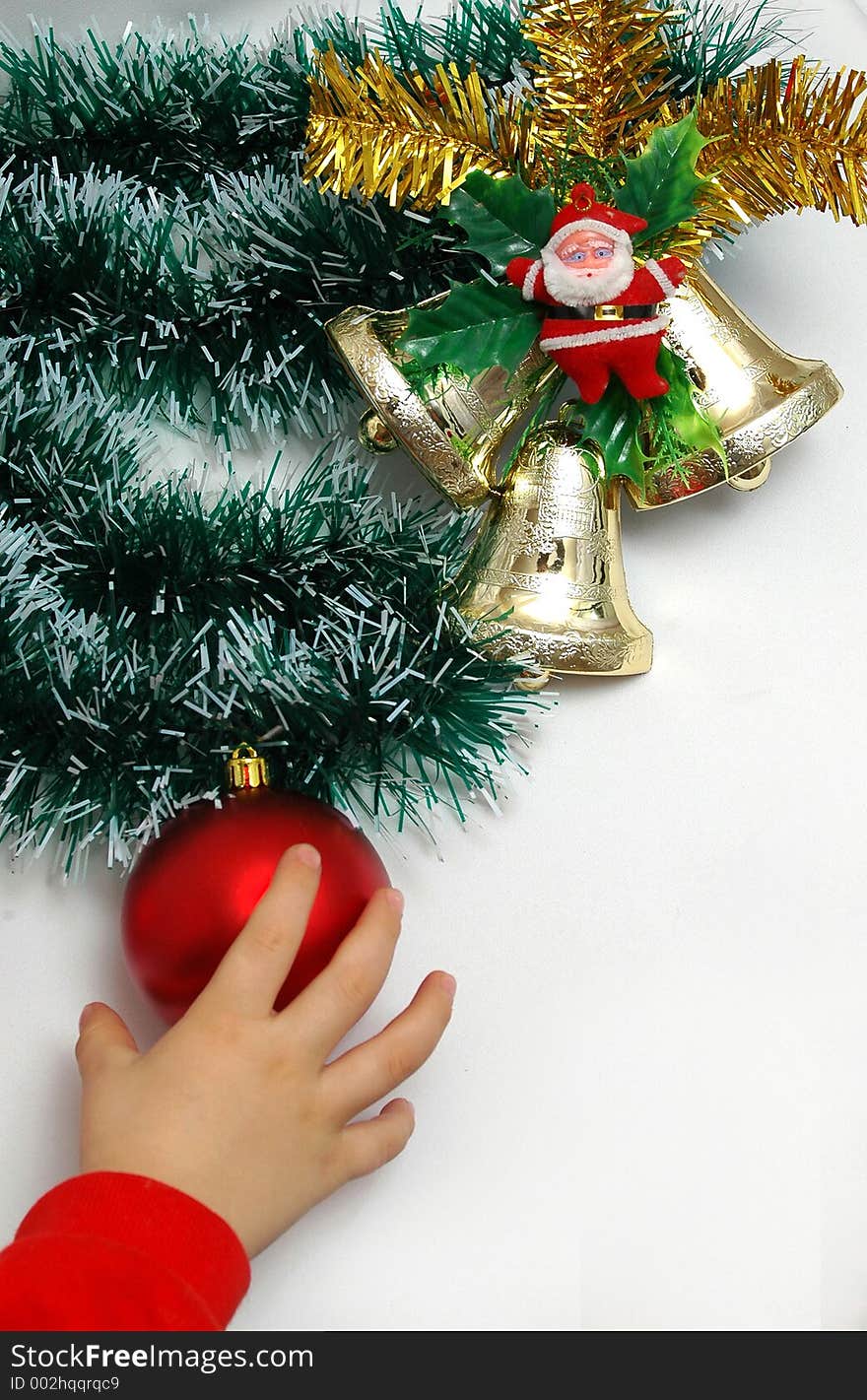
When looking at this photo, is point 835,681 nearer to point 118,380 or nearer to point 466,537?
point 466,537

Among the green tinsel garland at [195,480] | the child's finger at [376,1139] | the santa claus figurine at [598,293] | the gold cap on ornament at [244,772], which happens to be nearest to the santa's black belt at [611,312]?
the santa claus figurine at [598,293]

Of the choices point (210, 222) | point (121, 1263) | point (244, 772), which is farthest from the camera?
point (210, 222)

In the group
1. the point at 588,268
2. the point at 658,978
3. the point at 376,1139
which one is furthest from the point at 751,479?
the point at 376,1139

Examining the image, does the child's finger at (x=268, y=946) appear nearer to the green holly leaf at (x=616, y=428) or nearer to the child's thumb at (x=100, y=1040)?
the child's thumb at (x=100, y=1040)

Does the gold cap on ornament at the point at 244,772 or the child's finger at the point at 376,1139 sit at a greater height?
the gold cap on ornament at the point at 244,772

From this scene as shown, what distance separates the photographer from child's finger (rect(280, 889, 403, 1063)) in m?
0.51

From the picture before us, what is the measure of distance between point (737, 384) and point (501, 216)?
15 centimetres

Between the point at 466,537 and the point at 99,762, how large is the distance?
0.78 feet

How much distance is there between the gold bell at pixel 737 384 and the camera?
24.9 inches

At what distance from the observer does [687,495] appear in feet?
2.13

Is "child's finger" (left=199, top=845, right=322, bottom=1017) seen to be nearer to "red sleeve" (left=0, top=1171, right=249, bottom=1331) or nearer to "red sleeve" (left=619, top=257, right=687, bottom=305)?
"red sleeve" (left=0, top=1171, right=249, bottom=1331)

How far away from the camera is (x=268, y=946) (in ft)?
1.67

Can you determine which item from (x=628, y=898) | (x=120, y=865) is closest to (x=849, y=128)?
(x=628, y=898)

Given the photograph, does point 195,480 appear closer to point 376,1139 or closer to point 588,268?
point 588,268
